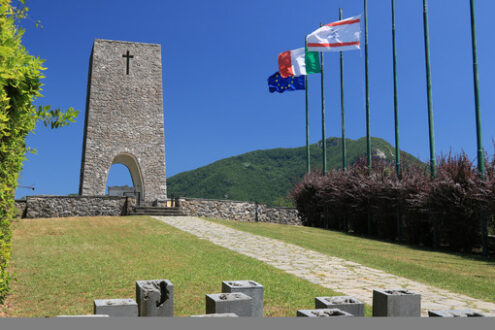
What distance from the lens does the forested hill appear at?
2224 inches

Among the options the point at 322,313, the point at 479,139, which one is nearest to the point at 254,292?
the point at 322,313

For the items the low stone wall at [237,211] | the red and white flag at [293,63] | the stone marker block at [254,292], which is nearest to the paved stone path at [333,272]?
the stone marker block at [254,292]

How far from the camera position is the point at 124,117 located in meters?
26.0

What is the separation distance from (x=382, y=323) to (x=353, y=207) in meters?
16.8

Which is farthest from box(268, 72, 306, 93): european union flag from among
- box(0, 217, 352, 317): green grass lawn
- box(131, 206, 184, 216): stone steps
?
box(0, 217, 352, 317): green grass lawn

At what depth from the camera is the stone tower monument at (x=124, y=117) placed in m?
25.2

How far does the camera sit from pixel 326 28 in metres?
19.3

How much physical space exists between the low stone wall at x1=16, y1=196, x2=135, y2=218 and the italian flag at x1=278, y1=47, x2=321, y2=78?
1059 cm

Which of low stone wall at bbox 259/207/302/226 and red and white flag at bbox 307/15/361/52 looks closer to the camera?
red and white flag at bbox 307/15/361/52

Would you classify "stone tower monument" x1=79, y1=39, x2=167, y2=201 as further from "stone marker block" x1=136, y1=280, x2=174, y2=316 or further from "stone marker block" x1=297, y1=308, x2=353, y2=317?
"stone marker block" x1=297, y1=308, x2=353, y2=317

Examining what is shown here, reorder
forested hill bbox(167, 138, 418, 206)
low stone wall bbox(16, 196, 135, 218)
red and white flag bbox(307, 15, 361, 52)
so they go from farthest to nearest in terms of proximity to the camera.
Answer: forested hill bbox(167, 138, 418, 206), red and white flag bbox(307, 15, 361, 52), low stone wall bbox(16, 196, 135, 218)

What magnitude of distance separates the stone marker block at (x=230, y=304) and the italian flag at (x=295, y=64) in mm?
19760

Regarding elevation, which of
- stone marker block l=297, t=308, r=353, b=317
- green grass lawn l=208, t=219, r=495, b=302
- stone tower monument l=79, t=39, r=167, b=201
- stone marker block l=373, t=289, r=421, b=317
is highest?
stone tower monument l=79, t=39, r=167, b=201

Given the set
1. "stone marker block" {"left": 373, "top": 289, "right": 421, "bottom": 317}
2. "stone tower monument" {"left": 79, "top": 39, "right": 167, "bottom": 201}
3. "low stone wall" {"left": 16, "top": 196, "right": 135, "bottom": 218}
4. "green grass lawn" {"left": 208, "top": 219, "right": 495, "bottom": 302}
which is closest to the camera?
"stone marker block" {"left": 373, "top": 289, "right": 421, "bottom": 317}
